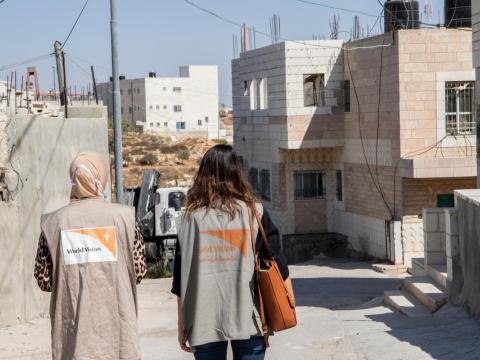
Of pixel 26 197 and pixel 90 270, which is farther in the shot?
pixel 26 197

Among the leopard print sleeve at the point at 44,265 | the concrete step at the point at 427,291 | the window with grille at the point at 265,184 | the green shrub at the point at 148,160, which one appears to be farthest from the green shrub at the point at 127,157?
the leopard print sleeve at the point at 44,265

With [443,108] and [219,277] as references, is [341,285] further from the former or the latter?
[219,277]

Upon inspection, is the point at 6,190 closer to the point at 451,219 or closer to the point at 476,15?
the point at 451,219

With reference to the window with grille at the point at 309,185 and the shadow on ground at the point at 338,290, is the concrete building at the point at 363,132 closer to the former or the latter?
the window with grille at the point at 309,185

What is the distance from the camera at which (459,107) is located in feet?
78.7

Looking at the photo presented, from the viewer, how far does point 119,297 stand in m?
5.32

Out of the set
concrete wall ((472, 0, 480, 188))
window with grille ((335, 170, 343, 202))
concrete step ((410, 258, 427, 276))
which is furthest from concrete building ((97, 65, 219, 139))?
concrete step ((410, 258, 427, 276))

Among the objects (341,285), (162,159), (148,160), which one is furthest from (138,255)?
(162,159)

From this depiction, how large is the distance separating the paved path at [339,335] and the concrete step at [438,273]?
828mm

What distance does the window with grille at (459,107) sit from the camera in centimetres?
2394

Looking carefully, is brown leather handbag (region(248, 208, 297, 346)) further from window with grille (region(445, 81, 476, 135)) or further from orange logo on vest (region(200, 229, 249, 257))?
window with grille (region(445, 81, 476, 135))

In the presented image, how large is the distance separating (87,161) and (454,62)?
19.6 m

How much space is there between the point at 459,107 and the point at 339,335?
13967 mm

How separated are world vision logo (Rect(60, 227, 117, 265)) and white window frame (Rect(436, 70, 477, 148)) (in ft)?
63.8
